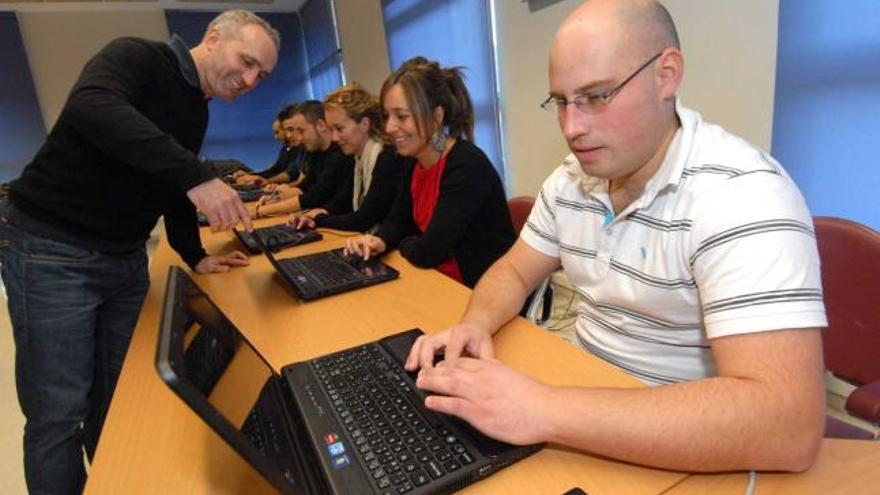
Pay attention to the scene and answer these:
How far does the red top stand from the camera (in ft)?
5.15

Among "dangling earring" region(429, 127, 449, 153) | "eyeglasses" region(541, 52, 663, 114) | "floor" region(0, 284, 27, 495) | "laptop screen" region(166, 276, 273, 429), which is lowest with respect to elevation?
"floor" region(0, 284, 27, 495)

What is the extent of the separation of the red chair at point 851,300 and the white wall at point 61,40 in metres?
6.97

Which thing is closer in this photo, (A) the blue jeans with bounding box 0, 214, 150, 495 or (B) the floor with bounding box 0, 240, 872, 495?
(A) the blue jeans with bounding box 0, 214, 150, 495

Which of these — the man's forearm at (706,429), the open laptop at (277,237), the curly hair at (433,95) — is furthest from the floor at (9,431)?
the man's forearm at (706,429)

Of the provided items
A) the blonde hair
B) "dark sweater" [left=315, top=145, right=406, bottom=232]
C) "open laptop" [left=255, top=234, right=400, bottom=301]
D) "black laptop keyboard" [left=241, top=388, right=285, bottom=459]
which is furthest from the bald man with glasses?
the blonde hair

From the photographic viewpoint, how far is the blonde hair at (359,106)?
2.31 m

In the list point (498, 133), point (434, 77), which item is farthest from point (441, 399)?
point (498, 133)

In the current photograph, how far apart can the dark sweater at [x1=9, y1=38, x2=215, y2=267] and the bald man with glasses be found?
0.74m

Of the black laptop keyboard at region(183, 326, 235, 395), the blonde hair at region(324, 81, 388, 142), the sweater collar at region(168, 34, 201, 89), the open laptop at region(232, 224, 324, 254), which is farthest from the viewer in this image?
the blonde hair at region(324, 81, 388, 142)

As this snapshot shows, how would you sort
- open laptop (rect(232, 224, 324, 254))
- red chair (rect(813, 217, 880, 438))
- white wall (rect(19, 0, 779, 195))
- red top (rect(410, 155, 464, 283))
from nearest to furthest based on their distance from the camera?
red chair (rect(813, 217, 880, 438))
white wall (rect(19, 0, 779, 195))
red top (rect(410, 155, 464, 283))
open laptop (rect(232, 224, 324, 254))

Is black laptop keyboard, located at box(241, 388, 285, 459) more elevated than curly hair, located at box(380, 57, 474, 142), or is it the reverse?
curly hair, located at box(380, 57, 474, 142)

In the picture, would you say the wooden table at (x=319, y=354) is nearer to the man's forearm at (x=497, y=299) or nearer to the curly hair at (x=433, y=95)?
the man's forearm at (x=497, y=299)

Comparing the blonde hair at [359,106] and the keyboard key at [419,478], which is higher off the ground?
the blonde hair at [359,106]

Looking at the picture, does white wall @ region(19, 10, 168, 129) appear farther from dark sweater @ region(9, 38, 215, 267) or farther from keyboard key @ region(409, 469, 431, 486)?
keyboard key @ region(409, 469, 431, 486)
